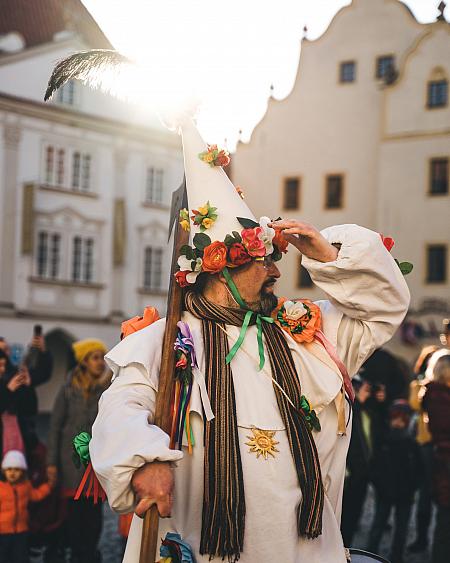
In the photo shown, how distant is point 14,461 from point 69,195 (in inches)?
844

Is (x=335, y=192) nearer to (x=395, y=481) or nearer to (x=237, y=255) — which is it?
(x=395, y=481)

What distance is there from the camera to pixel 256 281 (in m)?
3.68

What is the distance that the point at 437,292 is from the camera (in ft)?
91.9

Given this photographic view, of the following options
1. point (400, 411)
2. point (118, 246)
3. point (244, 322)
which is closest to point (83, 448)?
point (244, 322)

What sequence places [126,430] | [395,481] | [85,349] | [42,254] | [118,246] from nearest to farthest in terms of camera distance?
[126,430] → [85,349] → [395,481] → [42,254] → [118,246]

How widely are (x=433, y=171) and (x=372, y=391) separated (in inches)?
828

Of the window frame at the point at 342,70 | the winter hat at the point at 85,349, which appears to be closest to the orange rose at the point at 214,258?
the winter hat at the point at 85,349

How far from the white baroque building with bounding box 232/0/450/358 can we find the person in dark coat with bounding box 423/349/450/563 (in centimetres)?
2128

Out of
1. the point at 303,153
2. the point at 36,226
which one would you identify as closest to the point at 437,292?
the point at 303,153

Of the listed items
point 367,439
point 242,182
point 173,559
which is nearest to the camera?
point 173,559

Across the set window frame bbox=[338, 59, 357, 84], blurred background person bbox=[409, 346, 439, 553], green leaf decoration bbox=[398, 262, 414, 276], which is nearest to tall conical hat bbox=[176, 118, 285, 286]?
green leaf decoration bbox=[398, 262, 414, 276]

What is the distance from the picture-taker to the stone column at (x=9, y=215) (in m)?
26.8

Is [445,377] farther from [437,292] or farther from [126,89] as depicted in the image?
[437,292]

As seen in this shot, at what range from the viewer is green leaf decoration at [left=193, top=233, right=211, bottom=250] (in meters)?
3.63
